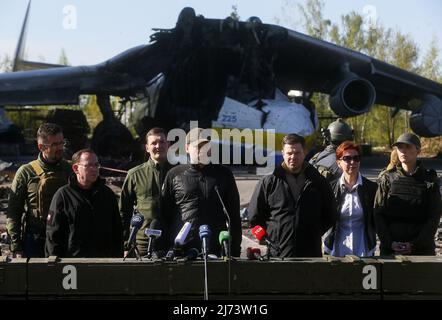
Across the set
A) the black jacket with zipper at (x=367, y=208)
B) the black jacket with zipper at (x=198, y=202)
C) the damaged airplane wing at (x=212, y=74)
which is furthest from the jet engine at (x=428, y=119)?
the black jacket with zipper at (x=198, y=202)

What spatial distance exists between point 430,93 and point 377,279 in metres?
20.1

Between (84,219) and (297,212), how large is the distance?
4.43 ft

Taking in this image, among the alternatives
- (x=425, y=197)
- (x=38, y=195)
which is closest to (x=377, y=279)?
(x=425, y=197)

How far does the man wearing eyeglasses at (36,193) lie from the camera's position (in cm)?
497

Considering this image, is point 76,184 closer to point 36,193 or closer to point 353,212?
point 36,193

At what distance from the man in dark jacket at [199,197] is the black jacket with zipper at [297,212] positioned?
197 millimetres

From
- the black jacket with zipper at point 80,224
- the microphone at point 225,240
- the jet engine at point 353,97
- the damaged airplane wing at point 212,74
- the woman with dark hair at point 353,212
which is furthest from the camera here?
the jet engine at point 353,97

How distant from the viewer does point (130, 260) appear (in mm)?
3750

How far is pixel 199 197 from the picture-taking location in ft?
15.8

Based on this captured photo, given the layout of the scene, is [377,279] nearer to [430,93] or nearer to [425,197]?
[425,197]

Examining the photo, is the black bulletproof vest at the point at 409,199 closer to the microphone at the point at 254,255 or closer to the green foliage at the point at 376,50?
the microphone at the point at 254,255

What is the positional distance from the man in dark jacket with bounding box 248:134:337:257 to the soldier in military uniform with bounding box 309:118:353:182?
36.9 inches

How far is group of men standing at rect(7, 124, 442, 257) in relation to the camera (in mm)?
4535
